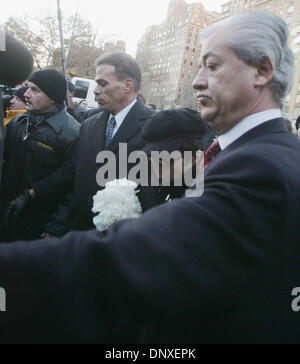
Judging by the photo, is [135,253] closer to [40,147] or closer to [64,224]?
[64,224]

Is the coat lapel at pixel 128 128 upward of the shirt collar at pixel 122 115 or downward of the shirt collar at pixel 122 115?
downward

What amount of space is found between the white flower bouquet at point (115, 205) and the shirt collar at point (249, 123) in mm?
799

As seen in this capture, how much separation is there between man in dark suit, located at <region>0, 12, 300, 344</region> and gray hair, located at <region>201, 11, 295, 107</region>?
1.14ft

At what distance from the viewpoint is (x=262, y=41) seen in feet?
3.76

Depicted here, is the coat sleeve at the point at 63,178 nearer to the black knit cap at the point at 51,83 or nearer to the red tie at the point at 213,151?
the black knit cap at the point at 51,83

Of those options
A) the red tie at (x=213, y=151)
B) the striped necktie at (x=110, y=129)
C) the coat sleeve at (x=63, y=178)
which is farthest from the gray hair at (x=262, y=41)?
the coat sleeve at (x=63, y=178)

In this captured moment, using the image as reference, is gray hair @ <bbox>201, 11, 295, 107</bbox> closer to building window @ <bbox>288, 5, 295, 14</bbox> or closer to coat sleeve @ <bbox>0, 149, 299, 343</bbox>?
coat sleeve @ <bbox>0, 149, 299, 343</bbox>

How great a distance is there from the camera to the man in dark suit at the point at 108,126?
2.73 metres

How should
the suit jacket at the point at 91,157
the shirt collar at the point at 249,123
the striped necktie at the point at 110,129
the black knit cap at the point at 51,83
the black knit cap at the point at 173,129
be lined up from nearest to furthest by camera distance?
the shirt collar at the point at 249,123 → the black knit cap at the point at 173,129 → the suit jacket at the point at 91,157 → the striped necktie at the point at 110,129 → the black knit cap at the point at 51,83

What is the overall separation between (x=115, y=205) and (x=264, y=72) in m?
1.02

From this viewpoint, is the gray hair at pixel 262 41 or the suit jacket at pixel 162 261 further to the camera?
the gray hair at pixel 262 41

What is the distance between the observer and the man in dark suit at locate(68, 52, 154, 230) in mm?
2734

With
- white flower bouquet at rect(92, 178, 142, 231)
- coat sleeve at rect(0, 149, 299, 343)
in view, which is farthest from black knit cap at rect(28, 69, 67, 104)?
coat sleeve at rect(0, 149, 299, 343)

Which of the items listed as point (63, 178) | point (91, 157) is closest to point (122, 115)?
point (91, 157)
